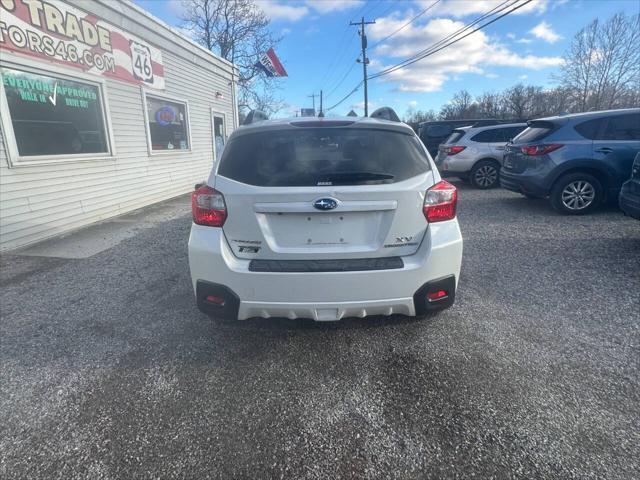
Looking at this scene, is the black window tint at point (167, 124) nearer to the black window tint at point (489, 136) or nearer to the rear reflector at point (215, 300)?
the rear reflector at point (215, 300)

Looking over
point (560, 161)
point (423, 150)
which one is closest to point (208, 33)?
point (560, 161)

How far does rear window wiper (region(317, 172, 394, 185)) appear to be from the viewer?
7.93 feet

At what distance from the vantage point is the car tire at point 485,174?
33.8 feet

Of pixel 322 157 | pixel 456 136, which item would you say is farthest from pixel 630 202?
pixel 456 136

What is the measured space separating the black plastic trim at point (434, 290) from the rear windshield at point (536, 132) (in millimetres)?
5772

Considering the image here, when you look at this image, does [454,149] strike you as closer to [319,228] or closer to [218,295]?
[319,228]

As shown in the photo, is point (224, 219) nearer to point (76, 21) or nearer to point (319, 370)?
point (319, 370)

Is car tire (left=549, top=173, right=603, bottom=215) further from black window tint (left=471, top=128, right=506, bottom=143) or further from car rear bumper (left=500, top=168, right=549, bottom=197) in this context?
black window tint (left=471, top=128, right=506, bottom=143)

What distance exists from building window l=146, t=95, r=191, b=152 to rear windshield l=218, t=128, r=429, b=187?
25.4 ft

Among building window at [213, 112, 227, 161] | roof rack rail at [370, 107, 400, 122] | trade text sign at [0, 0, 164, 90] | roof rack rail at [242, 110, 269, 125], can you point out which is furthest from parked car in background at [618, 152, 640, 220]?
building window at [213, 112, 227, 161]

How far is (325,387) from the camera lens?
2426 mm

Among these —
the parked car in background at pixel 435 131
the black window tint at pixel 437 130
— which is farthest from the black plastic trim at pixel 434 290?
the black window tint at pixel 437 130

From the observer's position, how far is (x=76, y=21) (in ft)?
21.5

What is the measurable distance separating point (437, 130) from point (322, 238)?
13.3 m
